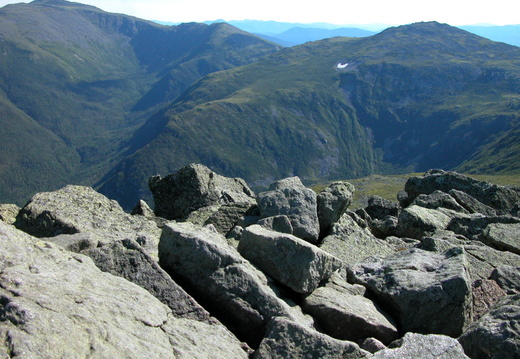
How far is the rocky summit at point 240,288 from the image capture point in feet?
32.2

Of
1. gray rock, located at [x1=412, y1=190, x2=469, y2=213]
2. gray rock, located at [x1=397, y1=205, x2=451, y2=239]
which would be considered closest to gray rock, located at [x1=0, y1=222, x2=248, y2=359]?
gray rock, located at [x1=397, y1=205, x2=451, y2=239]

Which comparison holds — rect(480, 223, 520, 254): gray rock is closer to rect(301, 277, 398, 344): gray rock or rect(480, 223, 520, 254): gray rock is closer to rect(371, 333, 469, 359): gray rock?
rect(301, 277, 398, 344): gray rock

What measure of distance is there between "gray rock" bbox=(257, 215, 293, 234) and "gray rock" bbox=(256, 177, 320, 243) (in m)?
1.38

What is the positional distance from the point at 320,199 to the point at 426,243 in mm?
6515

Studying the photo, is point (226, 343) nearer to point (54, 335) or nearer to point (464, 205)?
point (54, 335)

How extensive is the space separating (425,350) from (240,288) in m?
5.83

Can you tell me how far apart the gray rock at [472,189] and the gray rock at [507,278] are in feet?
74.6

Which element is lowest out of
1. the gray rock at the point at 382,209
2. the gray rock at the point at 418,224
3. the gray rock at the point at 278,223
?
the gray rock at the point at 382,209

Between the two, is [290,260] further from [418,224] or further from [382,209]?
[382,209]

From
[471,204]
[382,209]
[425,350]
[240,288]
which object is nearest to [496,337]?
[425,350]

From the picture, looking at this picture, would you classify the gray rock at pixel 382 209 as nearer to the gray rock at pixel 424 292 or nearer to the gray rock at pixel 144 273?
the gray rock at pixel 424 292

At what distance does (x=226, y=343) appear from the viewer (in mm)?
11852

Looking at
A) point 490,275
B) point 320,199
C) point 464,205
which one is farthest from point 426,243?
point 464,205

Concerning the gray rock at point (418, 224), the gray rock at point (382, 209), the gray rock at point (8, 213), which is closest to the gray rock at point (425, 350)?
the gray rock at point (8, 213)
